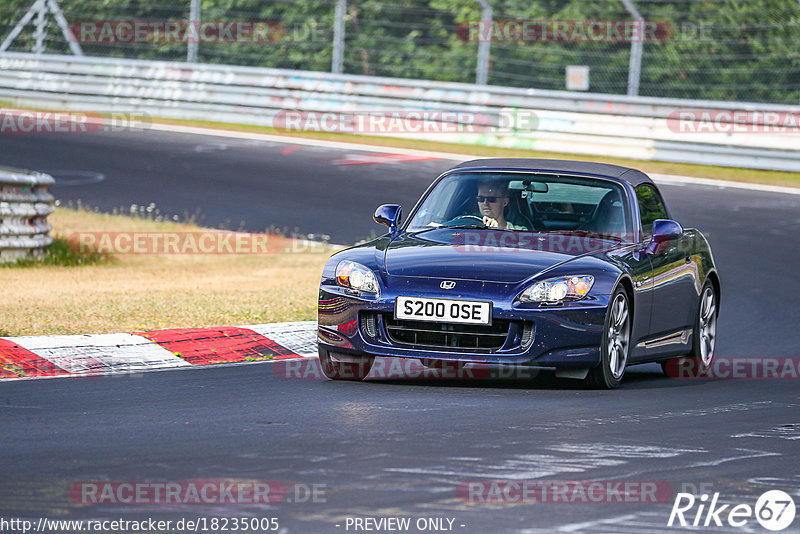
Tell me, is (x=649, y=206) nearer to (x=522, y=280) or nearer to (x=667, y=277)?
(x=667, y=277)

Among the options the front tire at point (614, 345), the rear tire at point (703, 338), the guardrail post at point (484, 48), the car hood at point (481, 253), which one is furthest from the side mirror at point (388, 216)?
the guardrail post at point (484, 48)

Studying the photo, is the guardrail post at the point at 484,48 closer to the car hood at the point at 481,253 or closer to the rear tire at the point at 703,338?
the rear tire at the point at 703,338

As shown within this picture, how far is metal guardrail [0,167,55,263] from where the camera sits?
1388 centimetres

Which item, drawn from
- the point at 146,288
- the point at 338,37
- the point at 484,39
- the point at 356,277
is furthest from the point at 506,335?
the point at 338,37

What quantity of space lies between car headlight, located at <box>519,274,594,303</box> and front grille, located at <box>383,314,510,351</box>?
21cm

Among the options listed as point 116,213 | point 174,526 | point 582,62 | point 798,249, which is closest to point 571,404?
point 174,526

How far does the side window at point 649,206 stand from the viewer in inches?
367

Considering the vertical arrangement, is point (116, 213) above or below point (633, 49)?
below

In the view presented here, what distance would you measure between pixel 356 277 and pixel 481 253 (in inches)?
30.1

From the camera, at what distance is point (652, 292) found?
8820 mm

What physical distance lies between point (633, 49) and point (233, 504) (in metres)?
18.5

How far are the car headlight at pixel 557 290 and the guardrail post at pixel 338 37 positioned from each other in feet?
57.0

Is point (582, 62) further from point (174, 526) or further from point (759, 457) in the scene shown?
point (174, 526)

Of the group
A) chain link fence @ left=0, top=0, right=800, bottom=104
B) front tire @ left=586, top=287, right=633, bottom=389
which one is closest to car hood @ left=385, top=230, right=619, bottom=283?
front tire @ left=586, top=287, right=633, bottom=389
